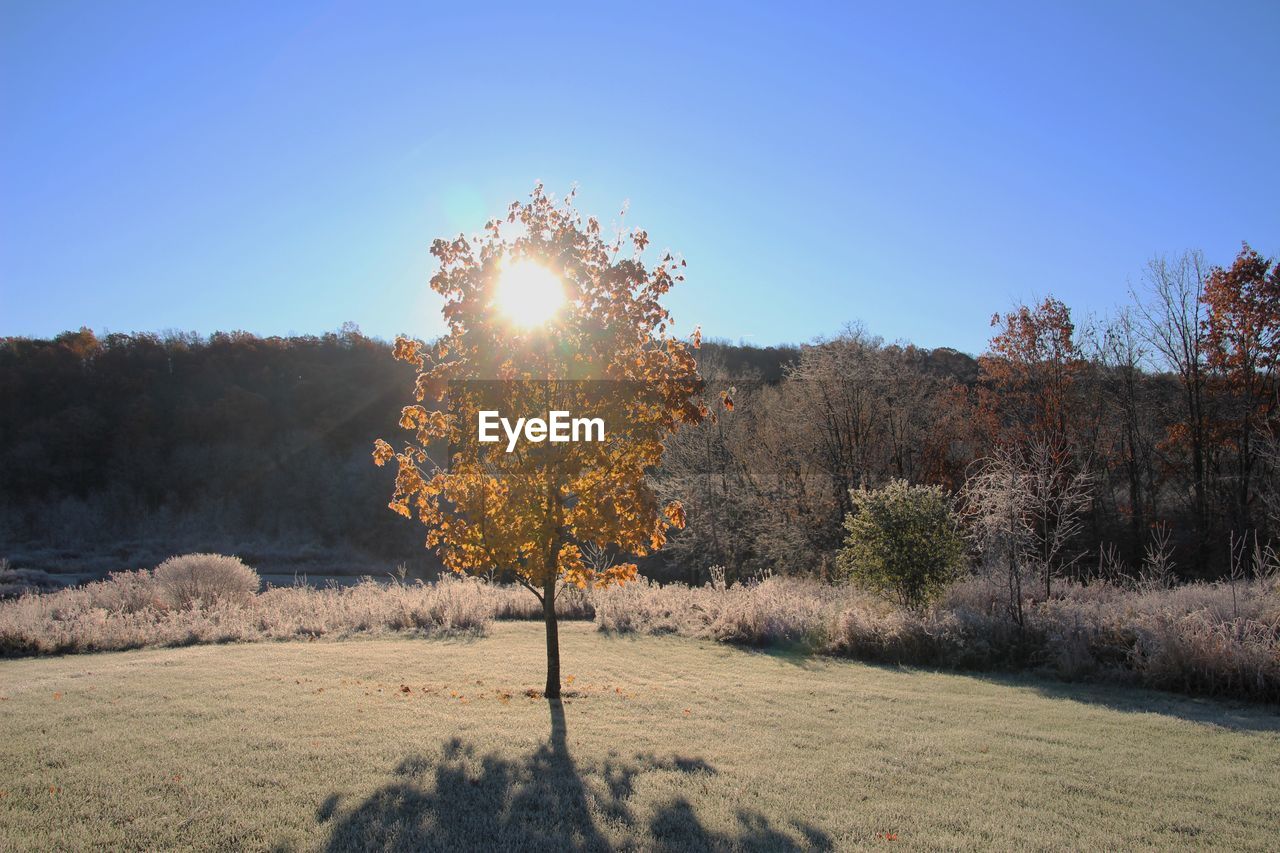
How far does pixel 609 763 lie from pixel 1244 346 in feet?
108

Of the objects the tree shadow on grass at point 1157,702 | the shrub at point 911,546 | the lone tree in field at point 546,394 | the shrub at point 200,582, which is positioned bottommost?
the tree shadow on grass at point 1157,702

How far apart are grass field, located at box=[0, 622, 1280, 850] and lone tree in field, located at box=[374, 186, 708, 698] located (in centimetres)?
222

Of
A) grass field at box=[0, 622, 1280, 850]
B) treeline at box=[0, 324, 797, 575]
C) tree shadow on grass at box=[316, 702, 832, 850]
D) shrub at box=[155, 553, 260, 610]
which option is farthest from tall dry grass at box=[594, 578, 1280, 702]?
treeline at box=[0, 324, 797, 575]

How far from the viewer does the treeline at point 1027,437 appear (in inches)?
1128

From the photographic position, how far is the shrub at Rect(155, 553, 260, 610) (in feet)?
60.6

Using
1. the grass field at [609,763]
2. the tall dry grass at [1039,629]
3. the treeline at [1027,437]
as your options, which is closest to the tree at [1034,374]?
the treeline at [1027,437]

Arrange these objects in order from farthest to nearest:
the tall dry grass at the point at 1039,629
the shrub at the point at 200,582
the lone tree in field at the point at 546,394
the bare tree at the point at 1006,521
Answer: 1. the shrub at the point at 200,582
2. the bare tree at the point at 1006,521
3. the tall dry grass at the point at 1039,629
4. the lone tree in field at the point at 546,394

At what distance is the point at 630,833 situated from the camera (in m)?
4.96

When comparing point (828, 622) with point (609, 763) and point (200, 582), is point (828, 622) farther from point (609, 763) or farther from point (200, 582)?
point (200, 582)

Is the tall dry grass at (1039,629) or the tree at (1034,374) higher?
the tree at (1034,374)

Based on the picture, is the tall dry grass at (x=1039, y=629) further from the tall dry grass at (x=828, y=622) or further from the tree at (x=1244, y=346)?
the tree at (x=1244, y=346)

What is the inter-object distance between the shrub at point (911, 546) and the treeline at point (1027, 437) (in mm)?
13175

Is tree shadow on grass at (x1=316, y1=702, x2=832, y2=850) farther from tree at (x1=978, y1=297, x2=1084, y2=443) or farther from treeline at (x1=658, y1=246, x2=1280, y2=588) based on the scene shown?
tree at (x1=978, y1=297, x2=1084, y2=443)

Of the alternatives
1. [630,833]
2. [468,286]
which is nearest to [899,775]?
[630,833]
